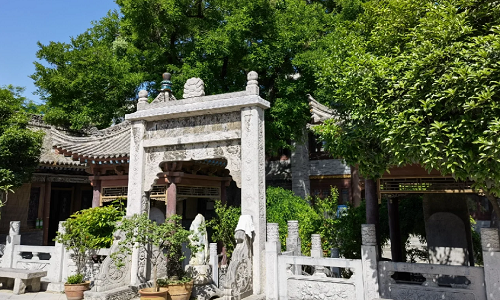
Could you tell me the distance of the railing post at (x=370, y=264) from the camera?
A: 19.5 feet

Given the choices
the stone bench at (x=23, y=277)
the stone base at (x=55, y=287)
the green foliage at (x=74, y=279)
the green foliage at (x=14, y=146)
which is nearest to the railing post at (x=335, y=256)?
the green foliage at (x=74, y=279)

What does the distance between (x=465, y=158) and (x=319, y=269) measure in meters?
3.71

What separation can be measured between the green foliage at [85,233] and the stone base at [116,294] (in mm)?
1448

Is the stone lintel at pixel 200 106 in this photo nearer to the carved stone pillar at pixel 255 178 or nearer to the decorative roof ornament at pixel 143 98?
the carved stone pillar at pixel 255 178

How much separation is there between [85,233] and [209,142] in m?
3.75

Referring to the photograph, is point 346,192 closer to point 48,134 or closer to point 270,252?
point 270,252

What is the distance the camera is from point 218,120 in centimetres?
752

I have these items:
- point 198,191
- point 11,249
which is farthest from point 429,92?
point 11,249

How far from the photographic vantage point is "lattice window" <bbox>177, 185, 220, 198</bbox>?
35.9 feet

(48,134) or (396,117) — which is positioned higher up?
(48,134)

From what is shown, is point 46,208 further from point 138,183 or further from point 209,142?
point 209,142

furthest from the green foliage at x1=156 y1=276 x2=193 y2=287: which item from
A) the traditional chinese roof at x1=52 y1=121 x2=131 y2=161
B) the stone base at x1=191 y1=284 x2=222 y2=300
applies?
the traditional chinese roof at x1=52 y1=121 x2=131 y2=161

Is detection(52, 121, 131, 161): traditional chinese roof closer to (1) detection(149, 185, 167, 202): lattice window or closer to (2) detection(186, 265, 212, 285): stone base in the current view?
(1) detection(149, 185, 167, 202): lattice window

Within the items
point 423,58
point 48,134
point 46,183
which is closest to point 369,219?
point 423,58
